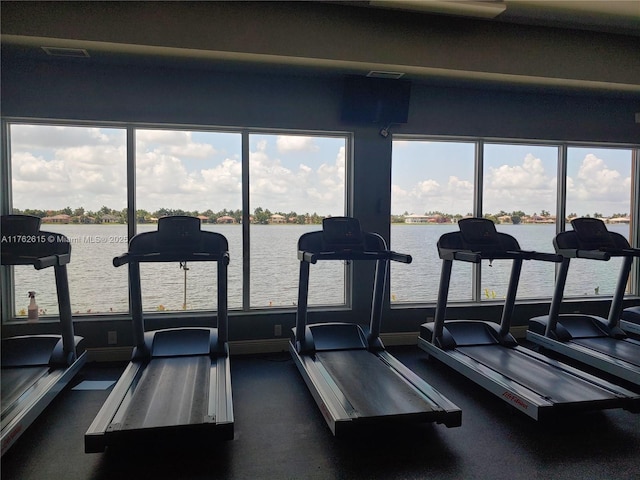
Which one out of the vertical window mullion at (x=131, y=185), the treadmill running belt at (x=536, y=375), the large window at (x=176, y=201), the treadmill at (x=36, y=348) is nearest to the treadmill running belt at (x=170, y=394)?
the treadmill at (x=36, y=348)

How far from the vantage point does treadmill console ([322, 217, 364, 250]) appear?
405cm

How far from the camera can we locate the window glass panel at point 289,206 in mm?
4746

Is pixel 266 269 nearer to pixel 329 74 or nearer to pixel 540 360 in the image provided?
pixel 329 74

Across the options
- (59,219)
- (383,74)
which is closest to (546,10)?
(383,74)

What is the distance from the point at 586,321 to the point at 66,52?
19.2 ft

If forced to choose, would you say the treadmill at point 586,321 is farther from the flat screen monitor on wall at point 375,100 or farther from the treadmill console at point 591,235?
the flat screen monitor on wall at point 375,100

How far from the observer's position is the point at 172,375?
11.2 feet

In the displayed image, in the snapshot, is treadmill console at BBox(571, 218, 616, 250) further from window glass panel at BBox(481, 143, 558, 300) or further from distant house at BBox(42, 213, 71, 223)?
distant house at BBox(42, 213, 71, 223)

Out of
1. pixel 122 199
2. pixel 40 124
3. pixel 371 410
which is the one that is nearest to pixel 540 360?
pixel 371 410

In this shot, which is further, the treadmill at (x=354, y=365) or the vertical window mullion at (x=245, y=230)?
the vertical window mullion at (x=245, y=230)

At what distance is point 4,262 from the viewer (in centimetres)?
323

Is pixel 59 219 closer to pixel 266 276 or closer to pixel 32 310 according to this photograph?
pixel 32 310

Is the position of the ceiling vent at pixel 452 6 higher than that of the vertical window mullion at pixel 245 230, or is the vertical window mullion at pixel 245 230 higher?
the ceiling vent at pixel 452 6

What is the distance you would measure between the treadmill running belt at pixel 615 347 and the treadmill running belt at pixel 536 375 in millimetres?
789
